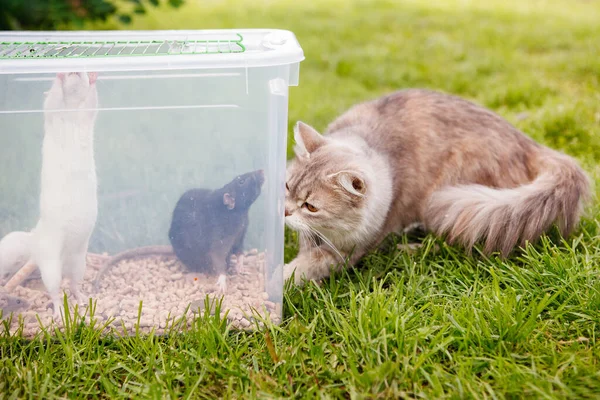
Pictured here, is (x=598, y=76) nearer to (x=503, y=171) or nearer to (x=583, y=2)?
(x=503, y=171)

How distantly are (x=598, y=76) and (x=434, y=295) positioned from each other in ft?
11.1

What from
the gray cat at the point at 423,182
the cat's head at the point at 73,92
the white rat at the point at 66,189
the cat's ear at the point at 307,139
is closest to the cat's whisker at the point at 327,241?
the gray cat at the point at 423,182

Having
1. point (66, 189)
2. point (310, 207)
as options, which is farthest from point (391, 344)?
point (66, 189)

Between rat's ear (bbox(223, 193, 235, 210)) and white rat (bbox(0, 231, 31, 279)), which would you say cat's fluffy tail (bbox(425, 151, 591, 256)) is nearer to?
rat's ear (bbox(223, 193, 235, 210))

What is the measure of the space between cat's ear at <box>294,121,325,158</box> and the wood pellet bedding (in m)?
0.60

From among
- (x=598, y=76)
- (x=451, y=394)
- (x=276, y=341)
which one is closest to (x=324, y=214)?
(x=276, y=341)

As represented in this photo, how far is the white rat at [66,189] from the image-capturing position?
5.76 ft

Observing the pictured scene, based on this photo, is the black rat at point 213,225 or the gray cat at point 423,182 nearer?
the black rat at point 213,225

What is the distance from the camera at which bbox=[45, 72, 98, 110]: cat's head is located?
5.62 ft

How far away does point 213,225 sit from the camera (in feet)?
6.31

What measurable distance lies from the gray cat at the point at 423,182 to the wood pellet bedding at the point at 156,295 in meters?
0.30

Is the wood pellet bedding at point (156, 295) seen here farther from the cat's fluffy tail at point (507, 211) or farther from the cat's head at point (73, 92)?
the cat's fluffy tail at point (507, 211)

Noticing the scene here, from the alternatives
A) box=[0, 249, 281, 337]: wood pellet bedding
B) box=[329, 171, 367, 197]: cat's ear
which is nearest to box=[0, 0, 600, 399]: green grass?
box=[0, 249, 281, 337]: wood pellet bedding

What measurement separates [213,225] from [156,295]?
0.36m
